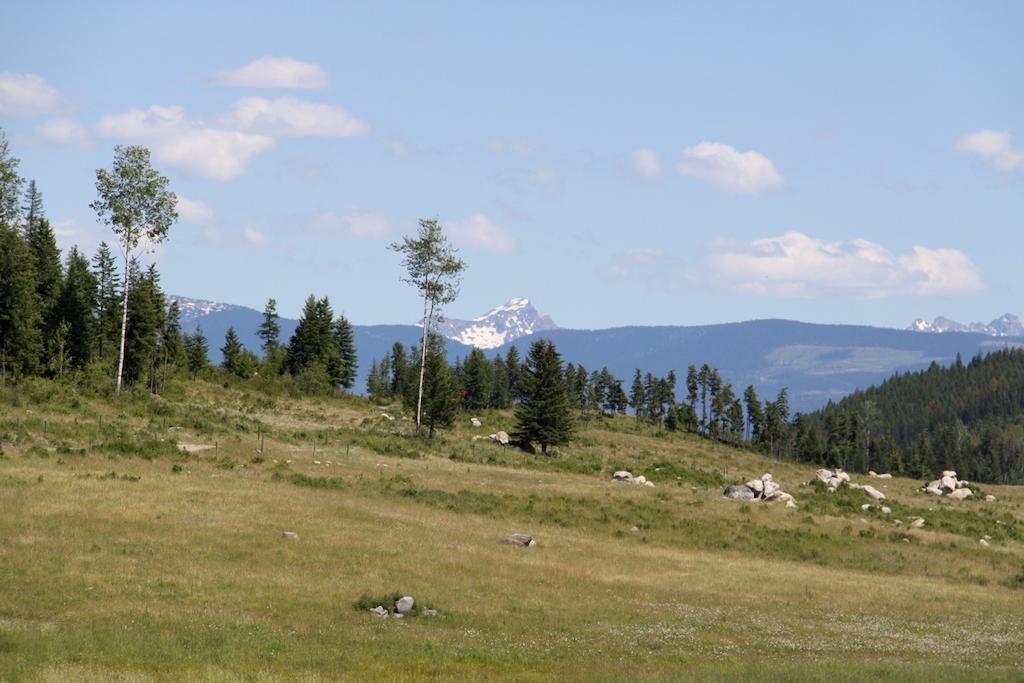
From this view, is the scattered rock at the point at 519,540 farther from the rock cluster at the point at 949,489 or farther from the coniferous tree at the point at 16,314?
the rock cluster at the point at 949,489

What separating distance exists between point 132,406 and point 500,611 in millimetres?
50144

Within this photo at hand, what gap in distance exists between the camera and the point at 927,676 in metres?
23.8

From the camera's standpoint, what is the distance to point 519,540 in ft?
146

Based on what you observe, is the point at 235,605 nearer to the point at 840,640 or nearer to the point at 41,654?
the point at 41,654

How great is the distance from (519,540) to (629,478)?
32506 millimetres

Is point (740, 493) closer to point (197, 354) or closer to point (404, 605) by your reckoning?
point (404, 605)

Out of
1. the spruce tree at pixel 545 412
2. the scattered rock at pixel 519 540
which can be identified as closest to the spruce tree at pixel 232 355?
the spruce tree at pixel 545 412

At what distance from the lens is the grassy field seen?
24.5m

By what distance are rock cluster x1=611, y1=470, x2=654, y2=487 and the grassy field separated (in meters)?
1.29

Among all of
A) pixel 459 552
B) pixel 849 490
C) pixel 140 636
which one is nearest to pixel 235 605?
pixel 140 636

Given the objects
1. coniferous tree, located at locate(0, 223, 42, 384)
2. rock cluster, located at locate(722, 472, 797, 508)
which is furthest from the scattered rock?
coniferous tree, located at locate(0, 223, 42, 384)

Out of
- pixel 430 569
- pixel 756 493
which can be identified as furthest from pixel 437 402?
pixel 430 569

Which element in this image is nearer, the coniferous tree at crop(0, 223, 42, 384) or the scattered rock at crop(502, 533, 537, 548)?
the scattered rock at crop(502, 533, 537, 548)

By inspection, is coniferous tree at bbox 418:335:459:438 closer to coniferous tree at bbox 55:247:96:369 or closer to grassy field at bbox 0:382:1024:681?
grassy field at bbox 0:382:1024:681
